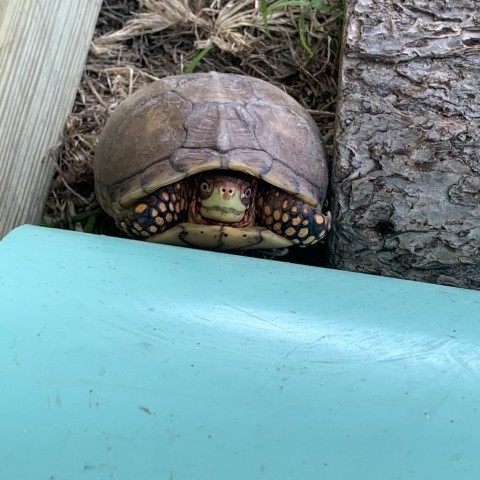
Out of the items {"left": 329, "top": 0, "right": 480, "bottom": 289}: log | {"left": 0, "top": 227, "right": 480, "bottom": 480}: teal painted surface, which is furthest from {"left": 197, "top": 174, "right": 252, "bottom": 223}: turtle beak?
{"left": 0, "top": 227, "right": 480, "bottom": 480}: teal painted surface

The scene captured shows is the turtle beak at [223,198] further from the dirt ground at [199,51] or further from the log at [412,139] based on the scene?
the dirt ground at [199,51]

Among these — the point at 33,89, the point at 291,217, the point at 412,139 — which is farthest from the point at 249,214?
the point at 33,89

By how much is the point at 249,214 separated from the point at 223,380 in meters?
0.78

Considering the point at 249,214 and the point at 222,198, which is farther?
the point at 249,214

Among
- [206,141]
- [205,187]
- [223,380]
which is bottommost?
[223,380]

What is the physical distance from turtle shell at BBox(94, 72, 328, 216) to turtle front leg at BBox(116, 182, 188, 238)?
0.10 feet

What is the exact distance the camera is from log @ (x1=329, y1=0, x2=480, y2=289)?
1.55m

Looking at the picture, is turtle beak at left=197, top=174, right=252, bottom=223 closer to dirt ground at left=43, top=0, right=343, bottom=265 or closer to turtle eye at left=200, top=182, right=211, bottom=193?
turtle eye at left=200, top=182, right=211, bottom=193

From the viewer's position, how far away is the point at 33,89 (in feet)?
5.70

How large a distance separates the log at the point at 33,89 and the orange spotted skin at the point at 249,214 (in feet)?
0.98

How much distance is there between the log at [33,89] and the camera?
61.4 inches

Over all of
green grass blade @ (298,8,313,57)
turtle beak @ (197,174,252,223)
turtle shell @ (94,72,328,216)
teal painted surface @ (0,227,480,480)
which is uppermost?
green grass blade @ (298,8,313,57)

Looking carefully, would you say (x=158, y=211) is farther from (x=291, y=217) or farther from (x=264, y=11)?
(x=264, y=11)

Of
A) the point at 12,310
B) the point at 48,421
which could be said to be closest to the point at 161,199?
the point at 12,310
